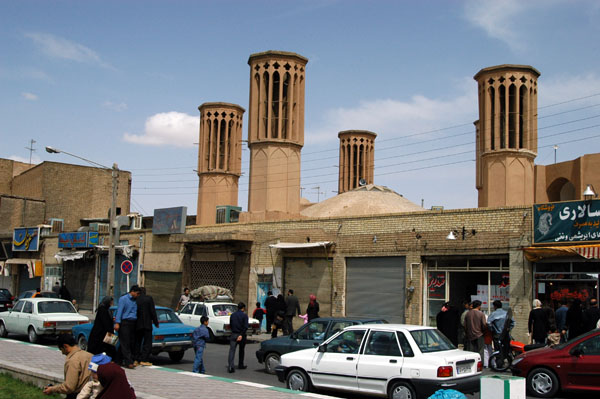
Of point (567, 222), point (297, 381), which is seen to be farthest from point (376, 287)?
point (297, 381)

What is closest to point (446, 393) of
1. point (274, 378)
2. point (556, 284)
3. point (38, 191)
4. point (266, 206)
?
point (274, 378)

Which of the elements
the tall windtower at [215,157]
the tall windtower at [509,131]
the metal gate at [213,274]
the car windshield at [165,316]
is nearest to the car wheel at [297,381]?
the car windshield at [165,316]

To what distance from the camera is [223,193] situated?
45.6 m

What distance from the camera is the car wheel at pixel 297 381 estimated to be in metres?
11.5

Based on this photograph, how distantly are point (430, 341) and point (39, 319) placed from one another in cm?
1306

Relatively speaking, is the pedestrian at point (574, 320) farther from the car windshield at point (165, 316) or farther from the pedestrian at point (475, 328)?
the car windshield at point (165, 316)

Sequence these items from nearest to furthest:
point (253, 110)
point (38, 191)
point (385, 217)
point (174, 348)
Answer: point (174, 348), point (385, 217), point (253, 110), point (38, 191)

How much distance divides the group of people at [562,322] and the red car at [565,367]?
356cm

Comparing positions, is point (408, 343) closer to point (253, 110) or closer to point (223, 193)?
point (253, 110)

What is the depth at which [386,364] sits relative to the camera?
10.6 meters

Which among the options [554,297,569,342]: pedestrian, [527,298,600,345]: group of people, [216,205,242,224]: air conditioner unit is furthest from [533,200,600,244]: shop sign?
[216,205,242,224]: air conditioner unit

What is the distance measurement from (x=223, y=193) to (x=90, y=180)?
15.2m

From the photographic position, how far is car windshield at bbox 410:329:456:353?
421 inches

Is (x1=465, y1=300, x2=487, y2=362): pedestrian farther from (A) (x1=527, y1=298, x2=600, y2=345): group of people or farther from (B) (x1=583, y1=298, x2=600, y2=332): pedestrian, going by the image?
(B) (x1=583, y1=298, x2=600, y2=332): pedestrian
